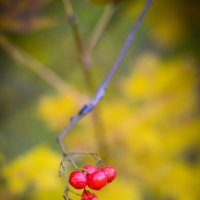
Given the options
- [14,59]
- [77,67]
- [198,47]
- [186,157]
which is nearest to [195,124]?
[186,157]

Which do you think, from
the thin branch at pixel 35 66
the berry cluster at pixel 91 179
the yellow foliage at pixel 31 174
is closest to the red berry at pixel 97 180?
Result: the berry cluster at pixel 91 179

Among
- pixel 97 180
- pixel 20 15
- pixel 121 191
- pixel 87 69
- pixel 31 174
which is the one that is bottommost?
pixel 97 180

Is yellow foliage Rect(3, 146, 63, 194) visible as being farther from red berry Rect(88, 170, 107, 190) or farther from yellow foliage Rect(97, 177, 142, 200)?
red berry Rect(88, 170, 107, 190)

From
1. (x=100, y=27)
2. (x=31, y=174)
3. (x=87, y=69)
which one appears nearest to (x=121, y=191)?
(x=31, y=174)

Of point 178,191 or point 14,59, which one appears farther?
point 14,59

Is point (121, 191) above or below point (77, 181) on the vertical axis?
above

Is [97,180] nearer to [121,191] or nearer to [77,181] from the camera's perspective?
[77,181]

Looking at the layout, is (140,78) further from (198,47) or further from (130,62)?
(198,47)
